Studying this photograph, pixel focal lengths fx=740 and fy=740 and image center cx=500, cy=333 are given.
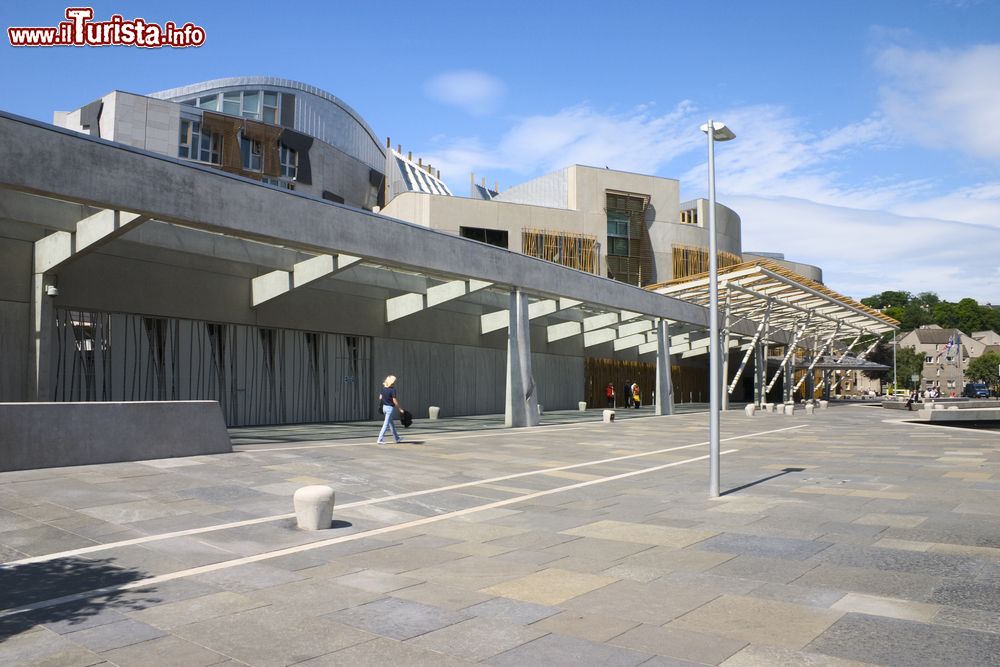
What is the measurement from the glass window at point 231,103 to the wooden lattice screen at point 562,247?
37395mm

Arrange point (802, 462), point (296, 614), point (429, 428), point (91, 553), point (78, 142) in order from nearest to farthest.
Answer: point (296, 614) < point (91, 553) < point (78, 142) < point (802, 462) < point (429, 428)

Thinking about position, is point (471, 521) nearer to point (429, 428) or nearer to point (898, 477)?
point (898, 477)

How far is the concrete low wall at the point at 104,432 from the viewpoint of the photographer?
38.7ft

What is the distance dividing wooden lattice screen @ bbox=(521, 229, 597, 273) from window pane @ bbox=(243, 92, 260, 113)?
3704 cm

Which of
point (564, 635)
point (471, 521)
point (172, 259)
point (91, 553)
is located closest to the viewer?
point (564, 635)

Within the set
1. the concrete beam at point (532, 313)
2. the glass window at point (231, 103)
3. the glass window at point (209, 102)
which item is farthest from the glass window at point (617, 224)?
the glass window at point (209, 102)

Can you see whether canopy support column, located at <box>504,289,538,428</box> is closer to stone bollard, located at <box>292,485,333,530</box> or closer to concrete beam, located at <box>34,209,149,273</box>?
concrete beam, located at <box>34,209,149,273</box>

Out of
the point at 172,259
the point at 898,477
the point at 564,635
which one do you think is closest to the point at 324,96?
the point at 172,259

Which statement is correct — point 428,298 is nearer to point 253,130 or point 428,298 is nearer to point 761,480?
point 761,480

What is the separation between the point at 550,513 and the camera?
10219mm

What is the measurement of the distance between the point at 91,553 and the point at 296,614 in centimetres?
320

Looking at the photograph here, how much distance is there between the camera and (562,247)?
52156mm

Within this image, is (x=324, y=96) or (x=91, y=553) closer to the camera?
(x=91, y=553)

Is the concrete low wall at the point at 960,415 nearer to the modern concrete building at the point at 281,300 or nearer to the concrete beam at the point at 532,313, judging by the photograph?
the modern concrete building at the point at 281,300
